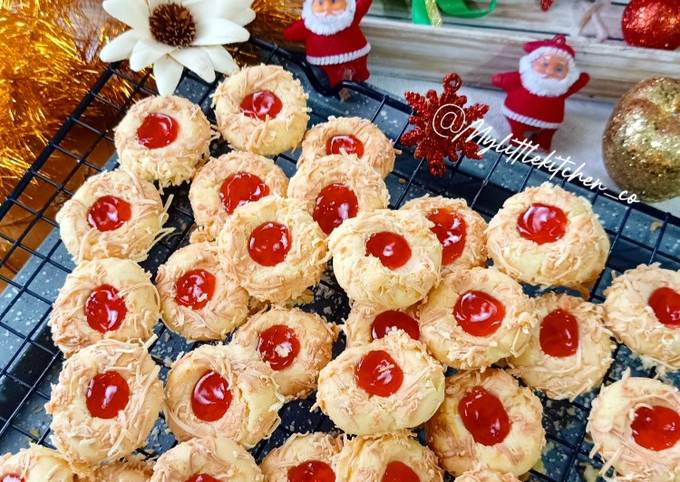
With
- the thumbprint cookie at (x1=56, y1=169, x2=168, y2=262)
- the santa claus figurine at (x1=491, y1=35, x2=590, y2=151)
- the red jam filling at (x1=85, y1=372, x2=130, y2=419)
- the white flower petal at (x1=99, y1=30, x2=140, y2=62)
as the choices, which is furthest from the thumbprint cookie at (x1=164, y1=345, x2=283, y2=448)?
the santa claus figurine at (x1=491, y1=35, x2=590, y2=151)

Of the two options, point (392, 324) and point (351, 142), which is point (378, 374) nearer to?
point (392, 324)

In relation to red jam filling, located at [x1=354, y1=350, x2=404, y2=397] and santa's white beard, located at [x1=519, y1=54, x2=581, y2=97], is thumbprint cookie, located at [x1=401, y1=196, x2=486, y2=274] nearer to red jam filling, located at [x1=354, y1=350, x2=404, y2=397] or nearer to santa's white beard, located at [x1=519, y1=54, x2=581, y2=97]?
red jam filling, located at [x1=354, y1=350, x2=404, y2=397]

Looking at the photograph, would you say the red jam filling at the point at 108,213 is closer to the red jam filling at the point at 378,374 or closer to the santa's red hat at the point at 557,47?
the red jam filling at the point at 378,374

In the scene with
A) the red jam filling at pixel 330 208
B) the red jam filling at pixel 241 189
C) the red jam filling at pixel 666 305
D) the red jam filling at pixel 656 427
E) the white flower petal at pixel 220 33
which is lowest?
the red jam filling at pixel 656 427

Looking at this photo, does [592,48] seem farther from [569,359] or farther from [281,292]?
[281,292]

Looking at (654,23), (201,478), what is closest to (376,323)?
(201,478)

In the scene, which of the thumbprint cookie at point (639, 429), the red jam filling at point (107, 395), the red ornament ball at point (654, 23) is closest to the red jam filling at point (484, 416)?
the thumbprint cookie at point (639, 429)
